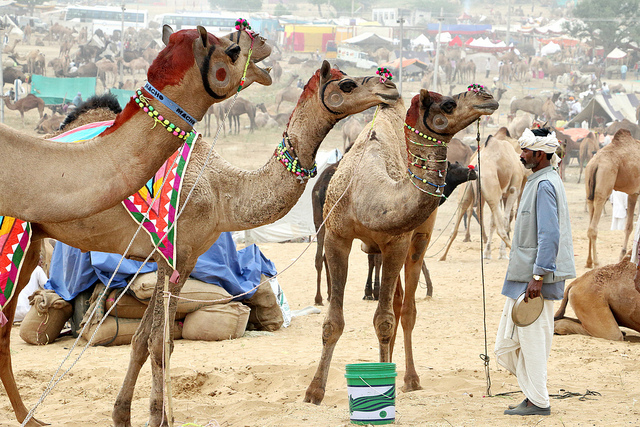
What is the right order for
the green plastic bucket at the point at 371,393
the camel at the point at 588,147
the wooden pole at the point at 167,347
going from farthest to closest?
the camel at the point at 588,147 → the green plastic bucket at the point at 371,393 → the wooden pole at the point at 167,347

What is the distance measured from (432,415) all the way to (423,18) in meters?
83.9

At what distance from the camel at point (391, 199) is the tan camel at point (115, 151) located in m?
1.74

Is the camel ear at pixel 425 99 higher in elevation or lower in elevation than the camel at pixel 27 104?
higher

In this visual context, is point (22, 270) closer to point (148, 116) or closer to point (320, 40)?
point (148, 116)

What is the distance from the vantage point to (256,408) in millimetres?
5184

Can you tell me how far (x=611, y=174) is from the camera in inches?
498

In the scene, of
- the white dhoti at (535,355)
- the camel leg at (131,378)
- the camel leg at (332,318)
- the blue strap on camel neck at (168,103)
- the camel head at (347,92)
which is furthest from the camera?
the camel leg at (332,318)

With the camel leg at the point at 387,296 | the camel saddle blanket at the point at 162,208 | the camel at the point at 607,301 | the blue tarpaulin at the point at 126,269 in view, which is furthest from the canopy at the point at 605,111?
the camel saddle blanket at the point at 162,208

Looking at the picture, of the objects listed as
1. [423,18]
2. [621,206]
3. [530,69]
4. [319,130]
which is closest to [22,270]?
[319,130]

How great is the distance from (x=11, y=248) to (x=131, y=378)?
1.16 meters

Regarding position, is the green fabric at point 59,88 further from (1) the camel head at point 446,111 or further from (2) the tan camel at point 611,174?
(1) the camel head at point 446,111

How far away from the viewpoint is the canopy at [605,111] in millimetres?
34688

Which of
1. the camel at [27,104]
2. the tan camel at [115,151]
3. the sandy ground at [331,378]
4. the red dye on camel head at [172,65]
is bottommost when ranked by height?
the sandy ground at [331,378]

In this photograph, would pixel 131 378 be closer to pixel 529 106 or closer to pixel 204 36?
pixel 204 36
